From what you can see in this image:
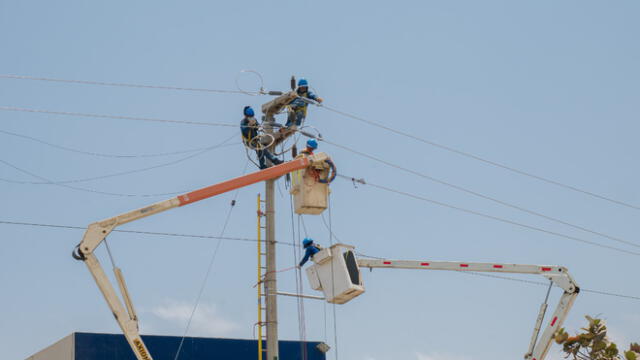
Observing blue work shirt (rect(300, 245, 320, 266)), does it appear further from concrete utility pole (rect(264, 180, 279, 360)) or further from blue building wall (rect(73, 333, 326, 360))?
blue building wall (rect(73, 333, 326, 360))

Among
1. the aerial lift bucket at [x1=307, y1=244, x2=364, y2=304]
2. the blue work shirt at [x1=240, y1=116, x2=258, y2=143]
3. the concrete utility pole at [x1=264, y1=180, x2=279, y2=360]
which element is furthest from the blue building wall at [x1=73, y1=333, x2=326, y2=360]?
the blue work shirt at [x1=240, y1=116, x2=258, y2=143]

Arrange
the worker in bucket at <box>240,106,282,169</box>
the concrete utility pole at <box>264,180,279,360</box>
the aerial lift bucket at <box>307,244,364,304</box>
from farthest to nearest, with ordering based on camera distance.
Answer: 1. the worker in bucket at <box>240,106,282,169</box>
2. the concrete utility pole at <box>264,180,279,360</box>
3. the aerial lift bucket at <box>307,244,364,304</box>

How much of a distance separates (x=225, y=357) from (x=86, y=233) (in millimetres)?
Answer: 8814

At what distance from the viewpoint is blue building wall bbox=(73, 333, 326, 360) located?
29000 mm

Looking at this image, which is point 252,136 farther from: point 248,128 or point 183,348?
point 183,348

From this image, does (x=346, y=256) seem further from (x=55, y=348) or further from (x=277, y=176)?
(x=55, y=348)

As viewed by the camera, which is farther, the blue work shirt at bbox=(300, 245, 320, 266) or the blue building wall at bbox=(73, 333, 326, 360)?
the blue building wall at bbox=(73, 333, 326, 360)

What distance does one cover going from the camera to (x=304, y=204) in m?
26.6

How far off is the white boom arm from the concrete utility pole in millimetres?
2137

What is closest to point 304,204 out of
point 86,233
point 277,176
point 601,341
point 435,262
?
point 277,176

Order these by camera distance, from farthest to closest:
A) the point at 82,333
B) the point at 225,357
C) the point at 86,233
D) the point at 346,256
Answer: the point at 225,357 → the point at 82,333 → the point at 346,256 → the point at 86,233

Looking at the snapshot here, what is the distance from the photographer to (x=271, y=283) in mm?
26047

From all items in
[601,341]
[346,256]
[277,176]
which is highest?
[277,176]

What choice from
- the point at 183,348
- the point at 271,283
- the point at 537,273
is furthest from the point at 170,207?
the point at 537,273
